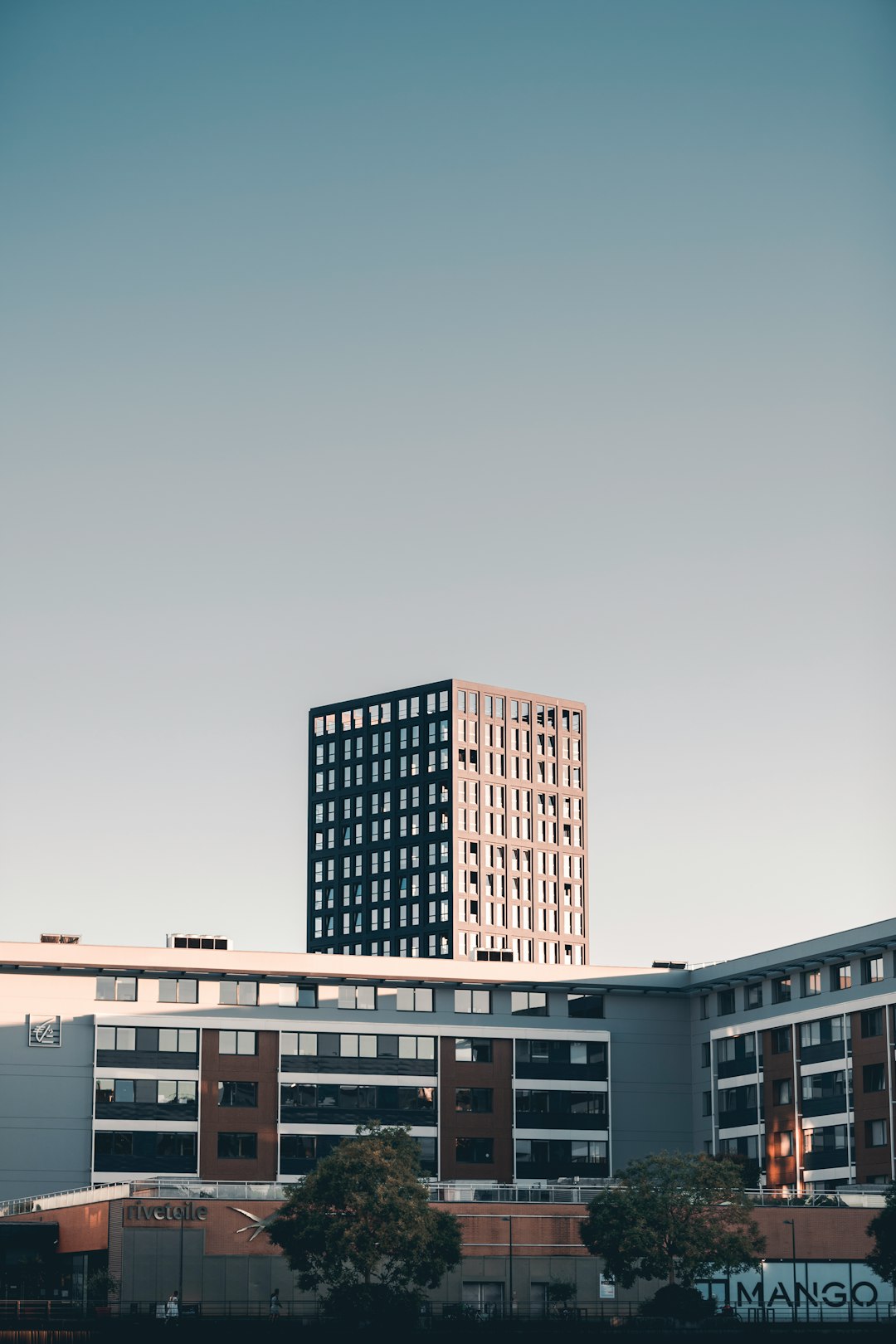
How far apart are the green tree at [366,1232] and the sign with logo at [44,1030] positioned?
3957 cm

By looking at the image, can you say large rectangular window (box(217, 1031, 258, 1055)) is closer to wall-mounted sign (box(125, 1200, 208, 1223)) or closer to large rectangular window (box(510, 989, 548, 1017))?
large rectangular window (box(510, 989, 548, 1017))

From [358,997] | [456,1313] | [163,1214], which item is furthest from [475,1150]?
[163,1214]

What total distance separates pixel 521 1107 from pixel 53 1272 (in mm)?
43617

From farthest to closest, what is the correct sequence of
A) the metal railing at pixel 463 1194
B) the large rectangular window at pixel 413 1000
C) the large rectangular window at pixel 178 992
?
the large rectangular window at pixel 413 1000, the large rectangular window at pixel 178 992, the metal railing at pixel 463 1194

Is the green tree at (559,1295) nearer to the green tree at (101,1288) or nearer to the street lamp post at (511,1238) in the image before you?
the street lamp post at (511,1238)

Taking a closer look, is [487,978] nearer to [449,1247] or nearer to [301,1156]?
[301,1156]

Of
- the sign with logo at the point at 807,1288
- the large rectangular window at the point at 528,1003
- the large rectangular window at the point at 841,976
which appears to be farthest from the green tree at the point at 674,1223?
the large rectangular window at the point at 528,1003

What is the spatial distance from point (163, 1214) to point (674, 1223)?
2631 cm

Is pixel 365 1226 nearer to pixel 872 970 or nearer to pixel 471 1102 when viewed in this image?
pixel 872 970

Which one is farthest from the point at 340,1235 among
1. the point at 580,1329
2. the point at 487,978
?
the point at 487,978

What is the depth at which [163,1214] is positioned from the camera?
10488 centimetres

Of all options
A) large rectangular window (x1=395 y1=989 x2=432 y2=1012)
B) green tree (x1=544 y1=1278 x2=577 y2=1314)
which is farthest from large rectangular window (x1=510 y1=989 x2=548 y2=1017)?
green tree (x1=544 y1=1278 x2=577 y2=1314)

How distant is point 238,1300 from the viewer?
103625 mm

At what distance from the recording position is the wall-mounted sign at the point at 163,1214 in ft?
343
